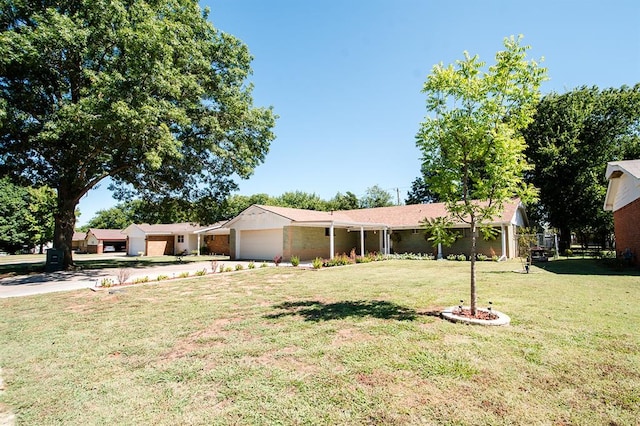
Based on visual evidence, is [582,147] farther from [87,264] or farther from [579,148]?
[87,264]

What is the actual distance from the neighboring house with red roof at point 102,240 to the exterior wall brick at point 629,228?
56560 mm

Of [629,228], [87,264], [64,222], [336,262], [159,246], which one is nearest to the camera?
[629,228]

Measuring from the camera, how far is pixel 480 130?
6250 millimetres

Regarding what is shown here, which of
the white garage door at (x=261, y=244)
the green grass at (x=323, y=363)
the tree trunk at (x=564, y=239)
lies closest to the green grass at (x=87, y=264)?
the white garage door at (x=261, y=244)

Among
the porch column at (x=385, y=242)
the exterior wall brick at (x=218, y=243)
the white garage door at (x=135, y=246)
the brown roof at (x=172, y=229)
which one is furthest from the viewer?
the white garage door at (x=135, y=246)

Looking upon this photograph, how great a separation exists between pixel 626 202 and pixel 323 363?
780 inches

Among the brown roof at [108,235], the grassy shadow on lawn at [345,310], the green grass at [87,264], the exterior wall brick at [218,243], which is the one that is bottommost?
the green grass at [87,264]

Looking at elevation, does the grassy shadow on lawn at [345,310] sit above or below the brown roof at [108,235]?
below

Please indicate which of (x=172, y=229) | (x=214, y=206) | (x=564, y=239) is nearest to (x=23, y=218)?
(x=172, y=229)

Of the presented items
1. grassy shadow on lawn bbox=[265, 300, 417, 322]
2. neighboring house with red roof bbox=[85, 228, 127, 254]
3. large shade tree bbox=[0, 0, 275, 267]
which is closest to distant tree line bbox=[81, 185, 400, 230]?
large shade tree bbox=[0, 0, 275, 267]

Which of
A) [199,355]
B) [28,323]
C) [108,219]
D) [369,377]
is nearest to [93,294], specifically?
[28,323]

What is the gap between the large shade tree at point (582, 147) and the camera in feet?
92.0

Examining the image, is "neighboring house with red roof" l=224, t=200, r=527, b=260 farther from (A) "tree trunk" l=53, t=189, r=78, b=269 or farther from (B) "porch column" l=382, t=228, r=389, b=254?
(A) "tree trunk" l=53, t=189, r=78, b=269

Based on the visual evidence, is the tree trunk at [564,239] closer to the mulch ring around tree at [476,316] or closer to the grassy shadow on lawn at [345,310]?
the mulch ring around tree at [476,316]
